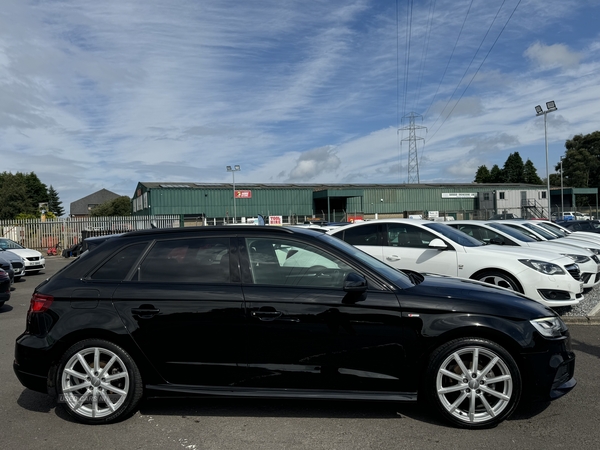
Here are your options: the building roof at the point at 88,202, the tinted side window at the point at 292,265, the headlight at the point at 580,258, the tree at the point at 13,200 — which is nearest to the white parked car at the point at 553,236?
the headlight at the point at 580,258

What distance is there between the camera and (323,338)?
419cm

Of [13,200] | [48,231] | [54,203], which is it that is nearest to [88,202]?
[54,203]

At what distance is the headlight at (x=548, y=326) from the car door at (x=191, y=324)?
91.6 inches

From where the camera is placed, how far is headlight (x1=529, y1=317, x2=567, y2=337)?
4.14 metres

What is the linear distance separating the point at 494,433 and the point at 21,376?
389 centimetres

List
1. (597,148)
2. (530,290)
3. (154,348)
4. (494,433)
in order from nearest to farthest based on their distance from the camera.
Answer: (494,433), (154,348), (530,290), (597,148)

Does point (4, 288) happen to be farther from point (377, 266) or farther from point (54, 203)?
point (54, 203)

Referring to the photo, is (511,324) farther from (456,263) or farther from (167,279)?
(456,263)

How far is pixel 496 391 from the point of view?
4.11 meters

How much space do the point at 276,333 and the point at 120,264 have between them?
1.52 metres

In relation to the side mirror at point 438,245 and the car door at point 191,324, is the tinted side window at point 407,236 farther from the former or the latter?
the car door at point 191,324

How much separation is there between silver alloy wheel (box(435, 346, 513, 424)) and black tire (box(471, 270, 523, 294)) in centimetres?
415

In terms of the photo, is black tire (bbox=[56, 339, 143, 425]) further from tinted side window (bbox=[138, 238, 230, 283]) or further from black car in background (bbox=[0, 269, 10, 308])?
black car in background (bbox=[0, 269, 10, 308])

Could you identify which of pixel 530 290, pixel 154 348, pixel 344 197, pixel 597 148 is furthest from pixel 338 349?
pixel 597 148
